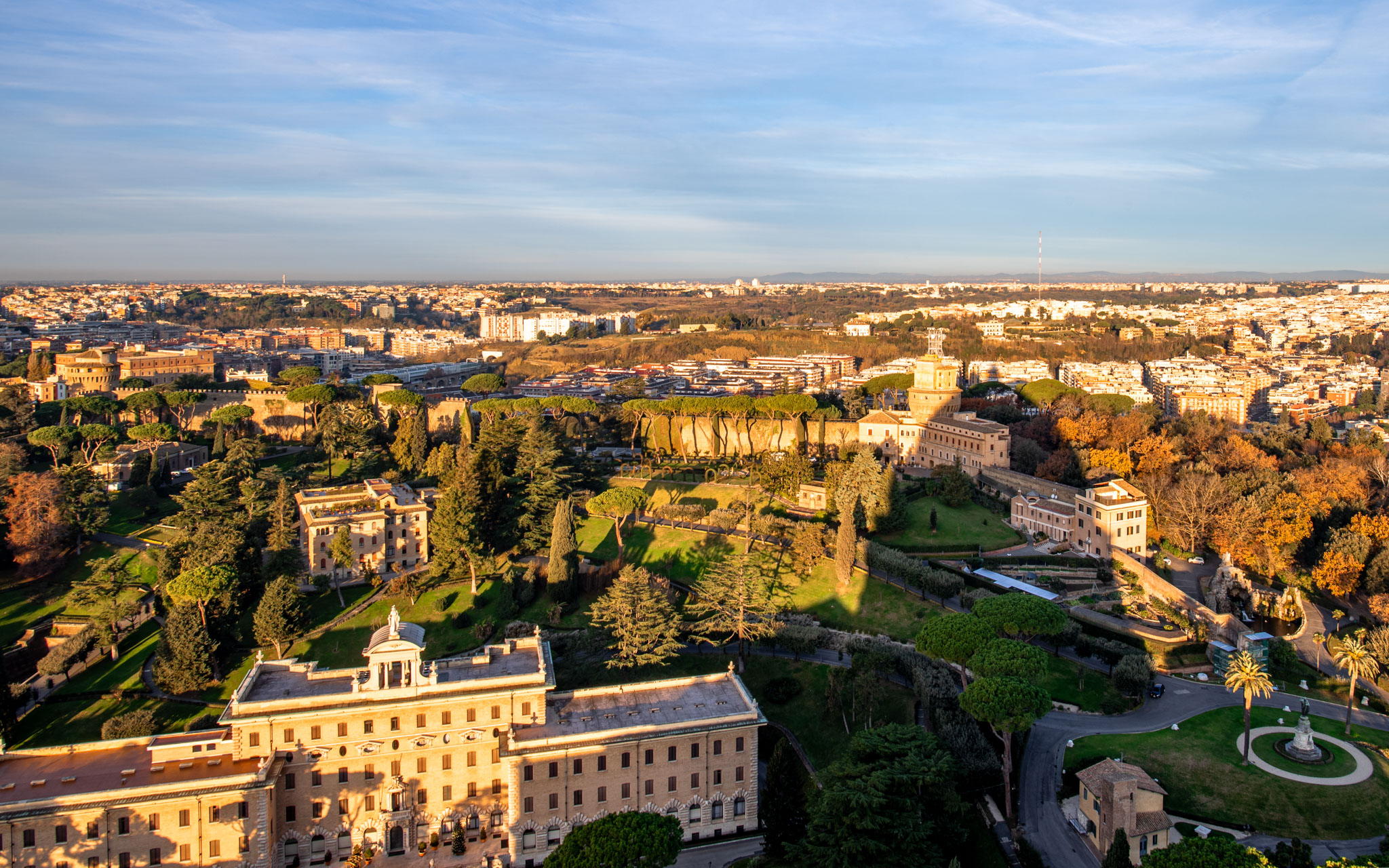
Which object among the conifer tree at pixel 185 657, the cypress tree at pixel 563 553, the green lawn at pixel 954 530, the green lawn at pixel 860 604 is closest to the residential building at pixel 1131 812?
the green lawn at pixel 860 604

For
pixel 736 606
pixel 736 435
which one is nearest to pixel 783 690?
pixel 736 606

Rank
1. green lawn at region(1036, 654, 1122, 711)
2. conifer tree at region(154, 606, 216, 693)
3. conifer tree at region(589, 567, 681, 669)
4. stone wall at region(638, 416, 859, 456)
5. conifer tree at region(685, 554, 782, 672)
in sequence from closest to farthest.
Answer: green lawn at region(1036, 654, 1122, 711) < conifer tree at region(589, 567, 681, 669) < conifer tree at region(154, 606, 216, 693) < conifer tree at region(685, 554, 782, 672) < stone wall at region(638, 416, 859, 456)

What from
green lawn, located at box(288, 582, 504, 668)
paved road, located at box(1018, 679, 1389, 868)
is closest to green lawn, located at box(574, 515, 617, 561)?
green lawn, located at box(288, 582, 504, 668)

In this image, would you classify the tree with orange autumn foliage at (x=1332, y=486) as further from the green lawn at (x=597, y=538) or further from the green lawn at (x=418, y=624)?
the green lawn at (x=418, y=624)

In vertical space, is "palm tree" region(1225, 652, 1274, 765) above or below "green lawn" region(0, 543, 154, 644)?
above

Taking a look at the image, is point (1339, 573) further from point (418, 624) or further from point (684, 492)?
point (418, 624)

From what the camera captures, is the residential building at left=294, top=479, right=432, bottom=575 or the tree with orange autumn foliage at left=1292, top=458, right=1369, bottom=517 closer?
the residential building at left=294, top=479, right=432, bottom=575

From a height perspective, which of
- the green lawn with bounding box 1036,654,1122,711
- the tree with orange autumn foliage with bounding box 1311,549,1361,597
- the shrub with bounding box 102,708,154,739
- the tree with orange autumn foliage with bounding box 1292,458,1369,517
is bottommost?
the shrub with bounding box 102,708,154,739

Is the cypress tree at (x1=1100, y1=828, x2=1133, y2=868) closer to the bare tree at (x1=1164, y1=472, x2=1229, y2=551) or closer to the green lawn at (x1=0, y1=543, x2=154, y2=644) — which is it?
the bare tree at (x1=1164, y1=472, x2=1229, y2=551)

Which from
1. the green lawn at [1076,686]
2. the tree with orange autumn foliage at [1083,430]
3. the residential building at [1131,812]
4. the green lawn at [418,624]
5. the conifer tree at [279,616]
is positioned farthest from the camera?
the tree with orange autumn foliage at [1083,430]
